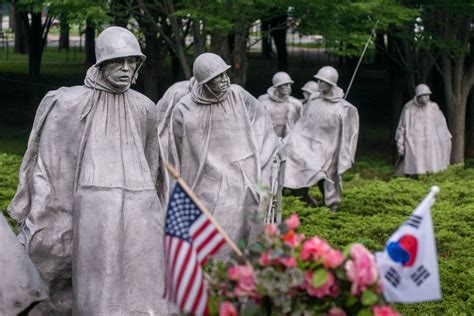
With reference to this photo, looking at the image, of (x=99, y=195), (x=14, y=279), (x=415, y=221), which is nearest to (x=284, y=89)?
(x=99, y=195)

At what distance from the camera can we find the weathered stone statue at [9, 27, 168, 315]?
11.1 m

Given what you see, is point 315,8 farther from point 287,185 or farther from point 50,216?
point 50,216

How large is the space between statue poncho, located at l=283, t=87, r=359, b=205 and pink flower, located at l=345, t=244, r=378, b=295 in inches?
632

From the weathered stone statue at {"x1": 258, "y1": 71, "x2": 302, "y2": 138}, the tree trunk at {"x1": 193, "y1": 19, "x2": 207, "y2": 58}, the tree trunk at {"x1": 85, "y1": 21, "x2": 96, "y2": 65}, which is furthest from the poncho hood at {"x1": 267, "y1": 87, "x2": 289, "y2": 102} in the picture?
the tree trunk at {"x1": 85, "y1": 21, "x2": 96, "y2": 65}

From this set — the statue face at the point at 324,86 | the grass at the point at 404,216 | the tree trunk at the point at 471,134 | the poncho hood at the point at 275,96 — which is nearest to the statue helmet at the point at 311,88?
the poncho hood at the point at 275,96

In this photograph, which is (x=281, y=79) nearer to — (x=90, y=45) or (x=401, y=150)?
(x=401, y=150)

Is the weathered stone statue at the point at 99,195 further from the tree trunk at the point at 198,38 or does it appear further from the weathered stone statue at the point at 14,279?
the tree trunk at the point at 198,38

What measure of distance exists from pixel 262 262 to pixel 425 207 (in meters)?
0.80

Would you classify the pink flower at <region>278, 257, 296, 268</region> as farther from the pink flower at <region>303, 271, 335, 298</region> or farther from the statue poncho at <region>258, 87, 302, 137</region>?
the statue poncho at <region>258, 87, 302, 137</region>

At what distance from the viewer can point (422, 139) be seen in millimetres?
31859

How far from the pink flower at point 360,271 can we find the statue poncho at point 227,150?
263 inches

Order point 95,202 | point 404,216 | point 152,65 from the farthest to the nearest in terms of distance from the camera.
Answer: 1. point 152,65
2. point 404,216
3. point 95,202

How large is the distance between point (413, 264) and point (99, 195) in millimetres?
4097

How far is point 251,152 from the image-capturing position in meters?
14.4
